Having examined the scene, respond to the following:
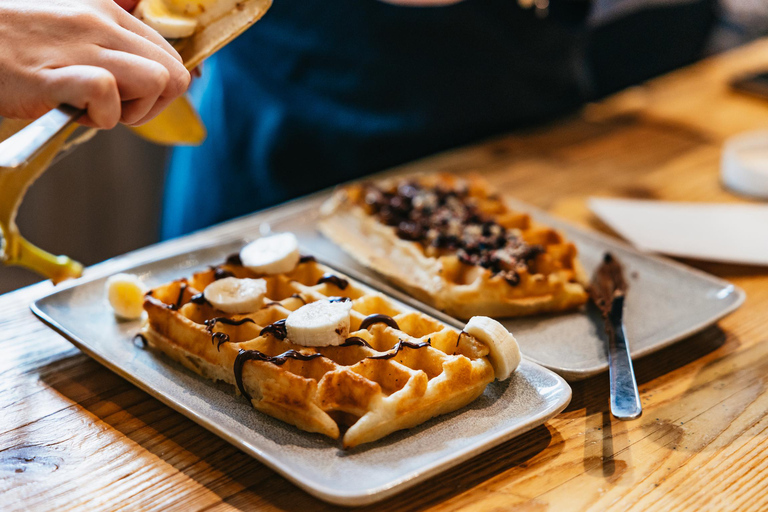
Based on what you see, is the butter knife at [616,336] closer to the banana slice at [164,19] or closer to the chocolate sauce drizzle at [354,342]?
the chocolate sauce drizzle at [354,342]

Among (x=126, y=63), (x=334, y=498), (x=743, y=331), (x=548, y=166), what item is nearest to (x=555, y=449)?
(x=334, y=498)

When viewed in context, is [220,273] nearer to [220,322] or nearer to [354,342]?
[220,322]

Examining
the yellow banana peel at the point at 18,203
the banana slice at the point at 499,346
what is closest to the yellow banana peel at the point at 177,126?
the yellow banana peel at the point at 18,203

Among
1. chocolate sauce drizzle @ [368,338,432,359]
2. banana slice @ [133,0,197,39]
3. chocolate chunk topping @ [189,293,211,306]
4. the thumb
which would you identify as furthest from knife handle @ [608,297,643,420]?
the thumb

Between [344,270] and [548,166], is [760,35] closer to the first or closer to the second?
[548,166]

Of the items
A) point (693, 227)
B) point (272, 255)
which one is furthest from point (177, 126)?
point (693, 227)
